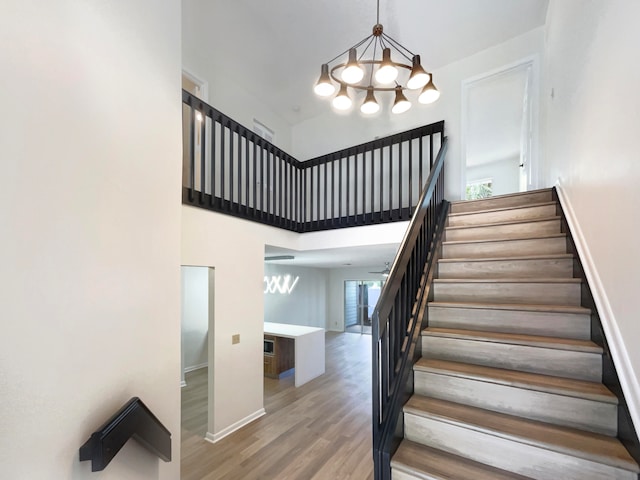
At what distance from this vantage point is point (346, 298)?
33.7 ft

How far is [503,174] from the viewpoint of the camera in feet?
24.5

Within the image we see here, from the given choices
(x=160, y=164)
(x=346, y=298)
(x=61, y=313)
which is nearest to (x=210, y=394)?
(x=61, y=313)

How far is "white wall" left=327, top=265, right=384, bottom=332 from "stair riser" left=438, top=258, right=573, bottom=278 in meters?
7.21

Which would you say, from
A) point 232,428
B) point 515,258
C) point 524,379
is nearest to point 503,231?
point 515,258

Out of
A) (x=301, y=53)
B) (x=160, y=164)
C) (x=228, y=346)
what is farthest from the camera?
(x=301, y=53)

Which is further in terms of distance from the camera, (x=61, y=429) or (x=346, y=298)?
(x=346, y=298)

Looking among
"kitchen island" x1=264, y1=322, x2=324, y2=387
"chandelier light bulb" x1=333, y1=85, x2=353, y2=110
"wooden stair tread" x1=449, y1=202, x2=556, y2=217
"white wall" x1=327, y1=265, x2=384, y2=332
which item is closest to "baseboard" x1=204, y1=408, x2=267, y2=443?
"kitchen island" x1=264, y1=322, x2=324, y2=387

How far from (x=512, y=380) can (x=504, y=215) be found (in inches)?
77.5

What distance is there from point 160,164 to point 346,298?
9.14 metres

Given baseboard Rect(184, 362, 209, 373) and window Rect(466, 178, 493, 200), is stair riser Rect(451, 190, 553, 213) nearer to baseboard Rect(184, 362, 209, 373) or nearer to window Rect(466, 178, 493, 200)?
window Rect(466, 178, 493, 200)

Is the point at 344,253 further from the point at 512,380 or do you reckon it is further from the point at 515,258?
the point at 512,380

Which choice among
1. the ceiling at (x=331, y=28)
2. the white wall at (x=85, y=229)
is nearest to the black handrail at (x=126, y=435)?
the white wall at (x=85, y=229)

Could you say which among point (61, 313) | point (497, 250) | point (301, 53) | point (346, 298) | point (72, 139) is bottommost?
point (346, 298)

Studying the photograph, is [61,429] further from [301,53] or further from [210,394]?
[301,53]
